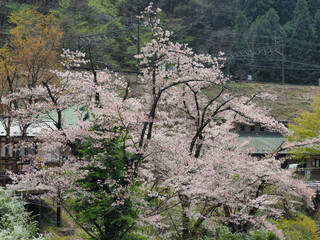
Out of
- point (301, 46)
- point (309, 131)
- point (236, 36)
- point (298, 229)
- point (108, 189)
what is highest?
point (236, 36)

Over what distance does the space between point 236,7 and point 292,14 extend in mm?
10171

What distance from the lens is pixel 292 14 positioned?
7181cm

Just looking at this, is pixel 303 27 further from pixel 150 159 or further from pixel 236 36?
pixel 150 159

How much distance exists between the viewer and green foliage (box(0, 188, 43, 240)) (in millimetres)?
10817

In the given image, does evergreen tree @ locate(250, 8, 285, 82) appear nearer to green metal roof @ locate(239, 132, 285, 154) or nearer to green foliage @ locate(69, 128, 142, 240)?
green metal roof @ locate(239, 132, 285, 154)

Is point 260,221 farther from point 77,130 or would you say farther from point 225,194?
point 77,130

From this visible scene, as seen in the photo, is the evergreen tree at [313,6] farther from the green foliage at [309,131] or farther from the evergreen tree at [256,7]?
the green foliage at [309,131]

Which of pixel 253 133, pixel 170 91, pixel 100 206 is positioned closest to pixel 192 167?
pixel 100 206

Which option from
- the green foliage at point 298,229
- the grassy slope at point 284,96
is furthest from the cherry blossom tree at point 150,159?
the grassy slope at point 284,96

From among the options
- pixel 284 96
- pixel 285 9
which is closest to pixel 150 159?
pixel 284 96

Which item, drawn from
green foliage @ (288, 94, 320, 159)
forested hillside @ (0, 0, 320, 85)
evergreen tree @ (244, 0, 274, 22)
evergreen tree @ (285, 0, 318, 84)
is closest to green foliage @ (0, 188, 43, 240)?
green foliage @ (288, 94, 320, 159)

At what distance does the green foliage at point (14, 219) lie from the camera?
10.8 metres

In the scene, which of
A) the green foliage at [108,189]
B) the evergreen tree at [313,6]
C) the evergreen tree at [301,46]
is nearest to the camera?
the green foliage at [108,189]

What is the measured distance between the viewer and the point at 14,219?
1194cm
